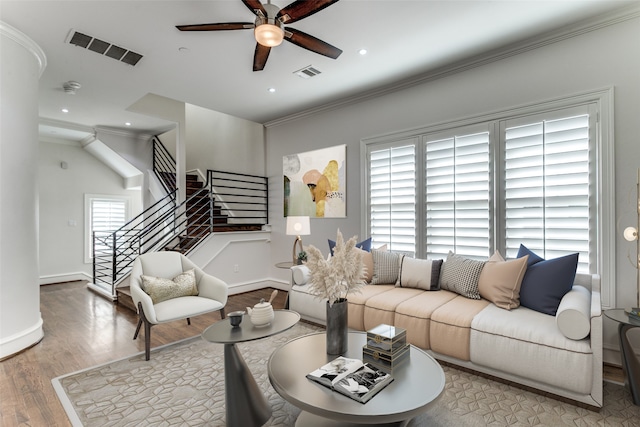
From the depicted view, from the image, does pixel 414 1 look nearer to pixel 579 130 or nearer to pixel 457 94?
pixel 457 94

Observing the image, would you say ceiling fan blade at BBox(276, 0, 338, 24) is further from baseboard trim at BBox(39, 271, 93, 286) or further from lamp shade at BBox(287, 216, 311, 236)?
baseboard trim at BBox(39, 271, 93, 286)

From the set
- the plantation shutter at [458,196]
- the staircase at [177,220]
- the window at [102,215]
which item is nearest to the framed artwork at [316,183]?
the staircase at [177,220]

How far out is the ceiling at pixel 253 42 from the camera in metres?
2.70

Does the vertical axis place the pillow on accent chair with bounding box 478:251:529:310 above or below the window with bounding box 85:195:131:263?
below

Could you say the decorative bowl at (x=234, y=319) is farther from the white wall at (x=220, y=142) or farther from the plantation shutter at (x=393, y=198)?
the white wall at (x=220, y=142)

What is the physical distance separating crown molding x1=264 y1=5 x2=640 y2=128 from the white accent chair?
10.1 feet

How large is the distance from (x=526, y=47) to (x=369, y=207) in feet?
7.97

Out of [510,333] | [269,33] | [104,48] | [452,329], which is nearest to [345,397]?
[452,329]

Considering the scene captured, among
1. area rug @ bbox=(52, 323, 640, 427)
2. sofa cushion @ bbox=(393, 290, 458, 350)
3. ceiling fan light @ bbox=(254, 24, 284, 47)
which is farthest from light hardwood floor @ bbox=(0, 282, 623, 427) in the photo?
ceiling fan light @ bbox=(254, 24, 284, 47)

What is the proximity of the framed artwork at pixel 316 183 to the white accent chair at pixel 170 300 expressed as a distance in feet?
6.67

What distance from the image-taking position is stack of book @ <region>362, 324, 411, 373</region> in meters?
1.87

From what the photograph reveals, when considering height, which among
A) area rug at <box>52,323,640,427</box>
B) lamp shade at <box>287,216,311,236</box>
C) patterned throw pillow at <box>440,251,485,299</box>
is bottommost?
area rug at <box>52,323,640,427</box>

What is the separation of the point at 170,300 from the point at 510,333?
3.12 meters

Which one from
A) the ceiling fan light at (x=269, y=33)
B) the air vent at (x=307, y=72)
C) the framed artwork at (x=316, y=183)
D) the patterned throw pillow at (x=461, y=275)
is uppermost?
the air vent at (x=307, y=72)
